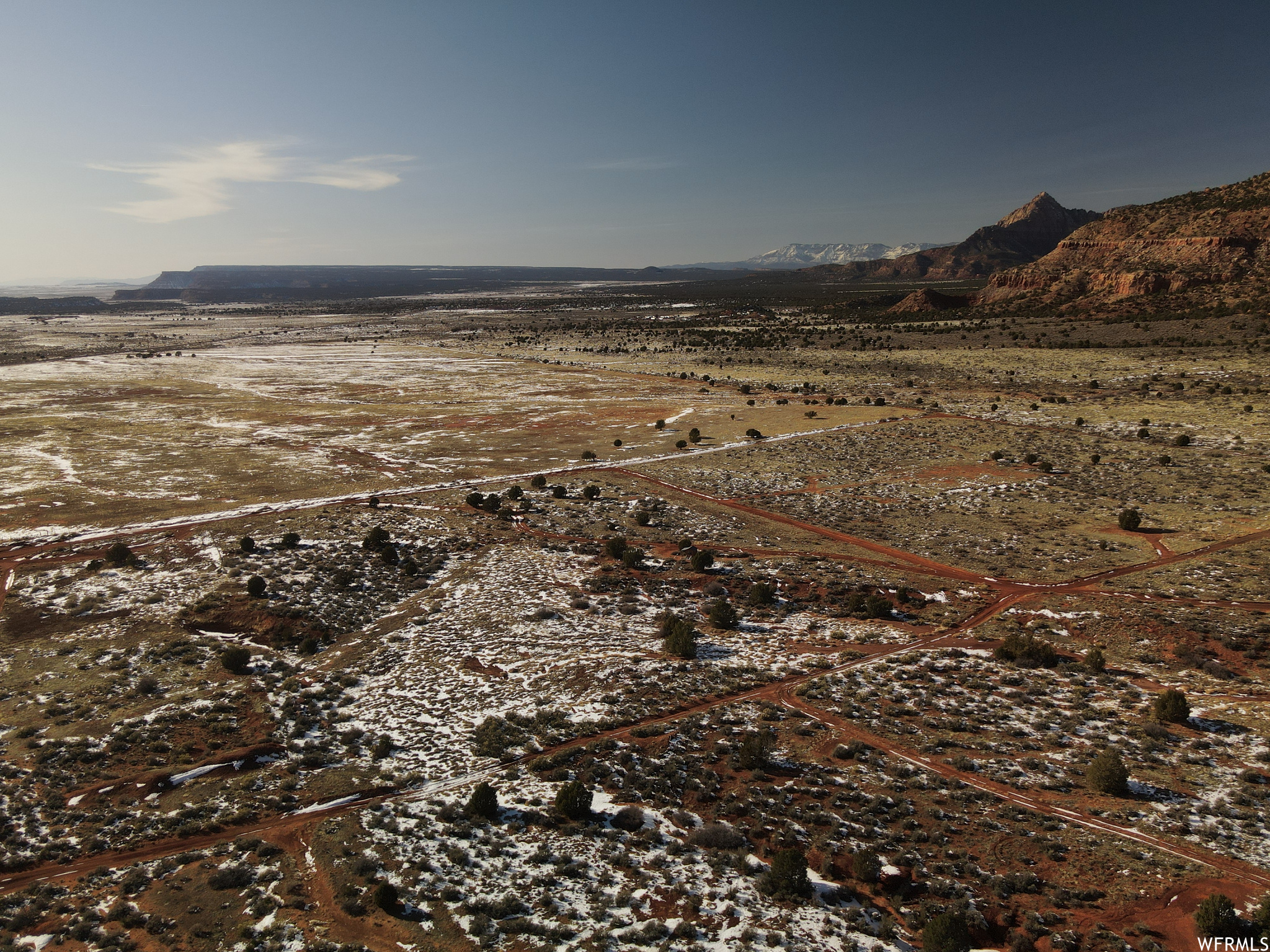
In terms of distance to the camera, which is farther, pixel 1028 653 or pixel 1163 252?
pixel 1163 252

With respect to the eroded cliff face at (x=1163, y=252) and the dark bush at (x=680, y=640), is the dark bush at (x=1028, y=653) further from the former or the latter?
the eroded cliff face at (x=1163, y=252)

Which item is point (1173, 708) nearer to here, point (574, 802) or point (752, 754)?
point (752, 754)

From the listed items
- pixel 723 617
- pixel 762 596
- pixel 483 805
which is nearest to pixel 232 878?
pixel 483 805

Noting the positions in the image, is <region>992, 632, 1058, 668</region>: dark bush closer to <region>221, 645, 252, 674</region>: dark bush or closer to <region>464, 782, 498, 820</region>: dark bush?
<region>464, 782, 498, 820</region>: dark bush

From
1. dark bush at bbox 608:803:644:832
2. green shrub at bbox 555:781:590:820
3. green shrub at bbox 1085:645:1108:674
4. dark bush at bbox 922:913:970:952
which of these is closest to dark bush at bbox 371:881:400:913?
green shrub at bbox 555:781:590:820

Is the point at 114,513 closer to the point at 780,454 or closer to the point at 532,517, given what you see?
the point at 532,517

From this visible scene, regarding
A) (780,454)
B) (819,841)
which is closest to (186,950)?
(819,841)
